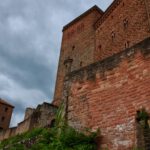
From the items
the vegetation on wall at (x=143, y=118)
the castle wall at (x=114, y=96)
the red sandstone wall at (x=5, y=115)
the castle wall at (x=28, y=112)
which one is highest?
the red sandstone wall at (x=5, y=115)

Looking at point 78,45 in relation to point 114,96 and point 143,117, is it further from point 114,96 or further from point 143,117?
point 143,117

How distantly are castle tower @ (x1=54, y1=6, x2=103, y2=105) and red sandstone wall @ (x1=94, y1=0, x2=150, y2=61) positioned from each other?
1462mm

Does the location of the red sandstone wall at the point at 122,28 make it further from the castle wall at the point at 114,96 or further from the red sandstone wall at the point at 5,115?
the red sandstone wall at the point at 5,115

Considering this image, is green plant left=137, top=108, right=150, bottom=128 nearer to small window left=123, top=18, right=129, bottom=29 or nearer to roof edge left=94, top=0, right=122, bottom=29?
small window left=123, top=18, right=129, bottom=29

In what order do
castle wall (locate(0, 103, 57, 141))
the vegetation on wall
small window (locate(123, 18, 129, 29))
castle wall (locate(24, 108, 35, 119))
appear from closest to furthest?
the vegetation on wall, castle wall (locate(0, 103, 57, 141)), small window (locate(123, 18, 129, 29)), castle wall (locate(24, 108, 35, 119))

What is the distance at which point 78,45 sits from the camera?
2764 cm

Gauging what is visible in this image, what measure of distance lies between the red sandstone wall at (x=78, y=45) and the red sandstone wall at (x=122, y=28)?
134 cm

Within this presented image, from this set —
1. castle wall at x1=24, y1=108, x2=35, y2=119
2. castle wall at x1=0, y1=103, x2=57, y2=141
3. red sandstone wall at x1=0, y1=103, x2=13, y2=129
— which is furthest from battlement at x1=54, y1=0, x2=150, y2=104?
red sandstone wall at x1=0, y1=103, x2=13, y2=129

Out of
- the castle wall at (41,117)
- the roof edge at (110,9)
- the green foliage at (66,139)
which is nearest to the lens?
the green foliage at (66,139)

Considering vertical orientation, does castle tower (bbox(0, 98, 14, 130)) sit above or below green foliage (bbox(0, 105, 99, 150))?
above

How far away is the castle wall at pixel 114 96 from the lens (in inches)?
222

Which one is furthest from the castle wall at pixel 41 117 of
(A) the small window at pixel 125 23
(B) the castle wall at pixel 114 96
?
(B) the castle wall at pixel 114 96

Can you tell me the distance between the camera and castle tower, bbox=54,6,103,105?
25.8 metres

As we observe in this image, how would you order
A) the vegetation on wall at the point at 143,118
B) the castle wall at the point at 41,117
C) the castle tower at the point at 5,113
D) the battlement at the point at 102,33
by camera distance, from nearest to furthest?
the vegetation on wall at the point at 143,118 → the castle wall at the point at 41,117 → the battlement at the point at 102,33 → the castle tower at the point at 5,113
